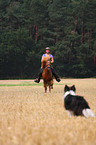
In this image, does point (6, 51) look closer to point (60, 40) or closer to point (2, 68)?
point (2, 68)

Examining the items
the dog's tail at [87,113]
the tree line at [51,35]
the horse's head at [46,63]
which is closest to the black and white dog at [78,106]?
the dog's tail at [87,113]

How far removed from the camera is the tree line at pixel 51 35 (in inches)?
2498

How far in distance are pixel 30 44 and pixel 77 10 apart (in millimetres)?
17294

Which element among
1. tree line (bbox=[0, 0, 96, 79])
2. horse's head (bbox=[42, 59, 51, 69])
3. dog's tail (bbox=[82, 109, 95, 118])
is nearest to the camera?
dog's tail (bbox=[82, 109, 95, 118])

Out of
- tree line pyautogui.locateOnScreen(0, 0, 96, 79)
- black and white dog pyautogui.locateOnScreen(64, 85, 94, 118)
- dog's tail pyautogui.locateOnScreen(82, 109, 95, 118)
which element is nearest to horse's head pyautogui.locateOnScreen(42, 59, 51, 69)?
black and white dog pyautogui.locateOnScreen(64, 85, 94, 118)

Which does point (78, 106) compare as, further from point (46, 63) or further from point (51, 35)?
point (51, 35)

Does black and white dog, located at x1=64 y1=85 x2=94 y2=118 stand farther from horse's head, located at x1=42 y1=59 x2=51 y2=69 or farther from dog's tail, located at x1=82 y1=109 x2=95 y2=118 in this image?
horse's head, located at x1=42 y1=59 x2=51 y2=69

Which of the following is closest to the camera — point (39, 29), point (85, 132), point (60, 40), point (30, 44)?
point (85, 132)

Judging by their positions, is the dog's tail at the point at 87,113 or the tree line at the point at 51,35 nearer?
the dog's tail at the point at 87,113

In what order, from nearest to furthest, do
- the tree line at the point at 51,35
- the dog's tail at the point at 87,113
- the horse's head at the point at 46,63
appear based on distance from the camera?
the dog's tail at the point at 87,113 → the horse's head at the point at 46,63 → the tree line at the point at 51,35

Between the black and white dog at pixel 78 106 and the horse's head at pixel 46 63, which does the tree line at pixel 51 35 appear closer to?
the horse's head at pixel 46 63

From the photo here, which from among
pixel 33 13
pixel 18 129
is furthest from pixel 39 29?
pixel 18 129

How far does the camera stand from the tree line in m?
63.4

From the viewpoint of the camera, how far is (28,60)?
206ft
